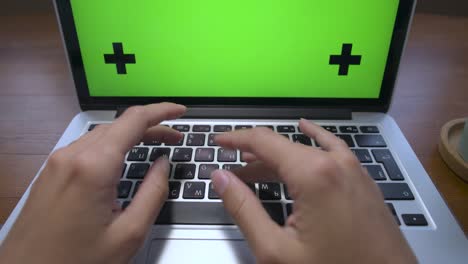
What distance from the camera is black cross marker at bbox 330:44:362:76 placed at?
558 mm

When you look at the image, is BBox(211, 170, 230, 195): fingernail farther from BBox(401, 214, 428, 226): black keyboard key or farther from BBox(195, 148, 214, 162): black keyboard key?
BBox(401, 214, 428, 226): black keyboard key

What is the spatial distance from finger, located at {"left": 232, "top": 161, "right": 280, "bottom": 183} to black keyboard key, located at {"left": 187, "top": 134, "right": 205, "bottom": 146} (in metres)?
0.10

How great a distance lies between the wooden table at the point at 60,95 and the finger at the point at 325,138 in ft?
0.69

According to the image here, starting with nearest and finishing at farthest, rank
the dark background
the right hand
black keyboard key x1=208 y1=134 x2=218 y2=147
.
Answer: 1. the right hand
2. black keyboard key x1=208 y1=134 x2=218 y2=147
3. the dark background

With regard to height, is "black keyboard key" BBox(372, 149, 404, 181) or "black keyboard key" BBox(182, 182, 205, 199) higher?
"black keyboard key" BBox(372, 149, 404, 181)

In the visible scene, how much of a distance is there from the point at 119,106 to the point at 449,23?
3.04 ft

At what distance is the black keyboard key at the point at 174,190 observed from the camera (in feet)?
1.46

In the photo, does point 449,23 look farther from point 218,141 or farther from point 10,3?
point 10,3

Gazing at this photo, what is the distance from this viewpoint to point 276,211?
42 centimetres

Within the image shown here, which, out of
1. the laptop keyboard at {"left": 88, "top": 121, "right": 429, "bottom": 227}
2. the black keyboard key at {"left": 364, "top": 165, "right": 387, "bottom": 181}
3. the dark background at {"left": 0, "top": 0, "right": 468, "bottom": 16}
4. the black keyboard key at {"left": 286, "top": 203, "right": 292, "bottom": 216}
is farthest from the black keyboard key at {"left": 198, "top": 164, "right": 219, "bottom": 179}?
the dark background at {"left": 0, "top": 0, "right": 468, "bottom": 16}

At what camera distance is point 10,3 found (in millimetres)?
1020

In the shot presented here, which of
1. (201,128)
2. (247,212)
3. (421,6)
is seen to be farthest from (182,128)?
(421,6)

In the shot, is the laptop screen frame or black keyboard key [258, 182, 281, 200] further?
the laptop screen frame

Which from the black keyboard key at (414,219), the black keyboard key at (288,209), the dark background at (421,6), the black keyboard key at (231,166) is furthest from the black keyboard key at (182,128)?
the dark background at (421,6)
